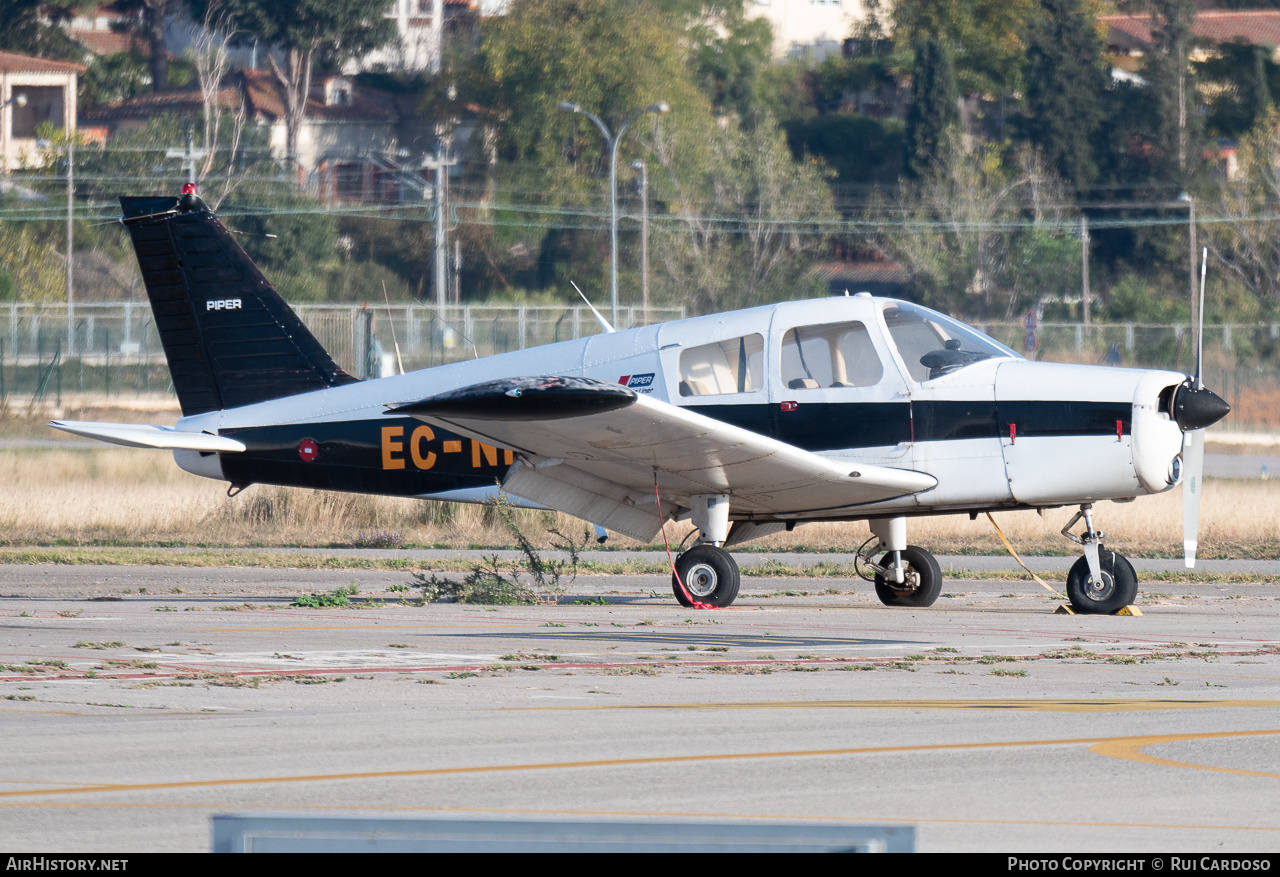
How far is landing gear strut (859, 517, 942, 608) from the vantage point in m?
14.6

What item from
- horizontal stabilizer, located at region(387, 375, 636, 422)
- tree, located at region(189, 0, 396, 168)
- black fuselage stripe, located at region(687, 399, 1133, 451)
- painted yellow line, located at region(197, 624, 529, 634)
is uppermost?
tree, located at region(189, 0, 396, 168)

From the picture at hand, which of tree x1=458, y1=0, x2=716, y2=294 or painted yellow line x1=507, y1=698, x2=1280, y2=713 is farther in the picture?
tree x1=458, y1=0, x2=716, y2=294

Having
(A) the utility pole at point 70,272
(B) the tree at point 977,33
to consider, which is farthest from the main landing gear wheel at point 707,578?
(B) the tree at point 977,33

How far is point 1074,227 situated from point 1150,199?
20.3 feet

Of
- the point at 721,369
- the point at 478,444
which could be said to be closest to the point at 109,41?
the point at 478,444

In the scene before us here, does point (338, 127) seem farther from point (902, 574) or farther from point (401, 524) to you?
point (902, 574)

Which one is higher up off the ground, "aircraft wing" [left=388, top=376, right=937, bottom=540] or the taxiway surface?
"aircraft wing" [left=388, top=376, right=937, bottom=540]

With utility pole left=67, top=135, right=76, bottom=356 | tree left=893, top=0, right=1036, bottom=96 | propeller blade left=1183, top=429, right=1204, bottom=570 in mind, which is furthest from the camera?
tree left=893, top=0, right=1036, bottom=96

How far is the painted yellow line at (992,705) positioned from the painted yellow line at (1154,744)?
0.77 metres

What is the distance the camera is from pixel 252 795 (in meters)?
5.88

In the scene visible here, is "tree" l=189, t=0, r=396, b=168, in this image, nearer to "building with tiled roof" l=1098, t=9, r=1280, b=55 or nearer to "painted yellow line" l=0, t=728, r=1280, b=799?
"building with tiled roof" l=1098, t=9, r=1280, b=55

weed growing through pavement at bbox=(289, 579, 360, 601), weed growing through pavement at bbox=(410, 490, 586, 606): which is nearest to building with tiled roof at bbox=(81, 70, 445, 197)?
weed growing through pavement at bbox=(410, 490, 586, 606)

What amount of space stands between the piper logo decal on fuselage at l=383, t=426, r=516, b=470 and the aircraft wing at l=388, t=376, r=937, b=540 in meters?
1.14

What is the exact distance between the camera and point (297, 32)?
92.5m
